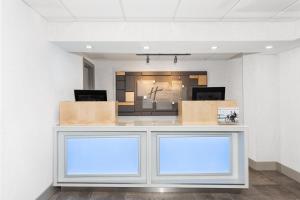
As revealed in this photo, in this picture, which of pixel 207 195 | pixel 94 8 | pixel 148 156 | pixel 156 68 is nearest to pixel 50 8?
pixel 94 8

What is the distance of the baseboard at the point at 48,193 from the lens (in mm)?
3935

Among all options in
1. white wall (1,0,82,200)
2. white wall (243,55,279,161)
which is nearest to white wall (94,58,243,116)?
white wall (243,55,279,161)

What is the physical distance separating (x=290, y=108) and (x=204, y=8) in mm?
3049

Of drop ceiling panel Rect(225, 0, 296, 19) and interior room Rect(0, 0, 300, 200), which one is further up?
drop ceiling panel Rect(225, 0, 296, 19)

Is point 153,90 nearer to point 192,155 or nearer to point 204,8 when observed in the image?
point 192,155

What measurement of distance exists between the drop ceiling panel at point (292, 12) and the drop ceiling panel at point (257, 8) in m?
0.10

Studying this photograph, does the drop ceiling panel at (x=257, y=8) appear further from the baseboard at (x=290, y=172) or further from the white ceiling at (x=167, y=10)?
the baseboard at (x=290, y=172)

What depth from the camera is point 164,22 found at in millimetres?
4215

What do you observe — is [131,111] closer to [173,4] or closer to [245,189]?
[245,189]

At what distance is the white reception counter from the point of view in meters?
4.35

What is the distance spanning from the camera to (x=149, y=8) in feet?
11.9

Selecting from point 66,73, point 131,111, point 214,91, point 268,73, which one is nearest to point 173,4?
point 214,91

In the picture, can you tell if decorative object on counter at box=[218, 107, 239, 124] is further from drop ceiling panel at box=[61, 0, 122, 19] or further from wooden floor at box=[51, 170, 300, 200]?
drop ceiling panel at box=[61, 0, 122, 19]

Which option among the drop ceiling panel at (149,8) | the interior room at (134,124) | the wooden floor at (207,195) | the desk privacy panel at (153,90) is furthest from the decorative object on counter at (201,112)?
the desk privacy panel at (153,90)
